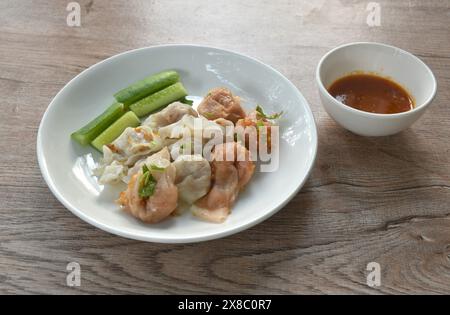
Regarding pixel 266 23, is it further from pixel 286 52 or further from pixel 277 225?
pixel 277 225

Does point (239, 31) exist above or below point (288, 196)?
above

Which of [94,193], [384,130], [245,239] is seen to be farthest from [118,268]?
[384,130]

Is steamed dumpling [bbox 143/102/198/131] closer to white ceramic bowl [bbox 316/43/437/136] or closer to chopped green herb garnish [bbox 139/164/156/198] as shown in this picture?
chopped green herb garnish [bbox 139/164/156/198]

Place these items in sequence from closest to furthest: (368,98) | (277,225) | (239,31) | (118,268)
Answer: (118,268), (277,225), (368,98), (239,31)

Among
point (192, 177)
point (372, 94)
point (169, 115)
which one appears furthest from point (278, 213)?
point (372, 94)

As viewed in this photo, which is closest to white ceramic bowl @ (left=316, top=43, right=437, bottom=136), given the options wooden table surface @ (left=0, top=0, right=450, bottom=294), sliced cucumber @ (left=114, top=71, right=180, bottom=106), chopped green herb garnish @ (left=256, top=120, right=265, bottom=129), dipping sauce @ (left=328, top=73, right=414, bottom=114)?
dipping sauce @ (left=328, top=73, right=414, bottom=114)

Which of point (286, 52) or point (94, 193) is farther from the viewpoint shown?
point (286, 52)

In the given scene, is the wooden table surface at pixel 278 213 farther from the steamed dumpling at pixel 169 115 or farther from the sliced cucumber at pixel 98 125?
the steamed dumpling at pixel 169 115

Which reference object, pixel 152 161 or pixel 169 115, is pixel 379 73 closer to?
pixel 169 115

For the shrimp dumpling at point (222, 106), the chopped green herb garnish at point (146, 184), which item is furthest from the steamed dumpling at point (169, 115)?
the chopped green herb garnish at point (146, 184)
